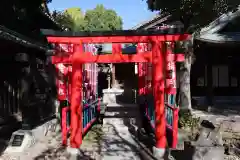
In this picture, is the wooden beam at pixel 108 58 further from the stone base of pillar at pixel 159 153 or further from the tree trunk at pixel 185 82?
the tree trunk at pixel 185 82

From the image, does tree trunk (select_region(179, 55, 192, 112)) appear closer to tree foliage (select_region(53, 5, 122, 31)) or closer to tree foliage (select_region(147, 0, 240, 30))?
tree foliage (select_region(147, 0, 240, 30))

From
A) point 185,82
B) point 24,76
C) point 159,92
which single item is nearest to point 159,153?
point 159,92

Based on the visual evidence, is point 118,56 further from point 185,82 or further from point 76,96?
point 185,82

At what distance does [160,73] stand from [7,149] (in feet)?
15.0

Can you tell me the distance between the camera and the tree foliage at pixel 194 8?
440 inches

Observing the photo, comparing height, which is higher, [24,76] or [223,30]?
[223,30]

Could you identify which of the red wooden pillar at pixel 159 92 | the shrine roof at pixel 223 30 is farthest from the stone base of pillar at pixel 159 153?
the shrine roof at pixel 223 30

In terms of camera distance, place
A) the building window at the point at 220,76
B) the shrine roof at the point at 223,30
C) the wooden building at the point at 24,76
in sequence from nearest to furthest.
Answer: the wooden building at the point at 24,76 → the shrine roof at the point at 223,30 → the building window at the point at 220,76

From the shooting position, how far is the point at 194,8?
11.3 metres

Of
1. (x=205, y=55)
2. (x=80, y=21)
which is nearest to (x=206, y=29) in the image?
(x=205, y=55)

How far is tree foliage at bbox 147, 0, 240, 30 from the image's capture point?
1118 cm

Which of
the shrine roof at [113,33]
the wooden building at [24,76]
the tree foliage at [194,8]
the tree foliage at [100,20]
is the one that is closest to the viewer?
the shrine roof at [113,33]

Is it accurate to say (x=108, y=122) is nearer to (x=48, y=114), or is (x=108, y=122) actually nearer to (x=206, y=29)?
(x=48, y=114)

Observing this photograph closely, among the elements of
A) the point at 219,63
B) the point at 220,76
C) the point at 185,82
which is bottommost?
the point at 185,82
